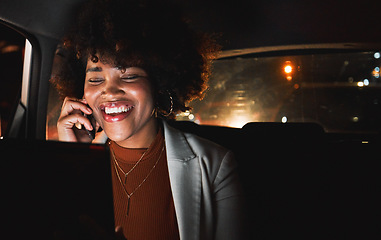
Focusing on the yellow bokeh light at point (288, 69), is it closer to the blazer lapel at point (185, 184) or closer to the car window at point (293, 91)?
the car window at point (293, 91)

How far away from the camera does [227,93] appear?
2.97 m

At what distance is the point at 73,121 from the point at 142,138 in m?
0.40

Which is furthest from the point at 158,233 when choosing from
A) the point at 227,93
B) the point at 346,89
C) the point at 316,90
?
the point at 346,89

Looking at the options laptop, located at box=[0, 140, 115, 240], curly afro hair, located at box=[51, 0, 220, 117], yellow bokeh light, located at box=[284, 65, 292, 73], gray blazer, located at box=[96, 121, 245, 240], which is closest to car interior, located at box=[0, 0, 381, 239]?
yellow bokeh light, located at box=[284, 65, 292, 73]

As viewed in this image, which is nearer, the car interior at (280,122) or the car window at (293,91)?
the car interior at (280,122)

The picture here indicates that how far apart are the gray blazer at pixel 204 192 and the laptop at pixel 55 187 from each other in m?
0.74

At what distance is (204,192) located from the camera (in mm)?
1571

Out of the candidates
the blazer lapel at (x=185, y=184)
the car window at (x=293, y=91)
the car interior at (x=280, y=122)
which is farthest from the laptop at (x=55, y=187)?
the car window at (x=293, y=91)

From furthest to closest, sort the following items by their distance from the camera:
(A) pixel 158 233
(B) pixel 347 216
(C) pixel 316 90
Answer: (C) pixel 316 90, (B) pixel 347 216, (A) pixel 158 233

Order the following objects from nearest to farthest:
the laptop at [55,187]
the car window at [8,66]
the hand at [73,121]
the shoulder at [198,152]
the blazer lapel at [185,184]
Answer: the laptop at [55,187] → the blazer lapel at [185,184] → the shoulder at [198,152] → the hand at [73,121] → the car window at [8,66]

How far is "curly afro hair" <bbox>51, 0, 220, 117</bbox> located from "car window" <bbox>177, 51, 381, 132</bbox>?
63 centimetres

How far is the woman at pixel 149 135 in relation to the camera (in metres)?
→ 1.54

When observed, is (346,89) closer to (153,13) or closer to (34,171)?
(153,13)

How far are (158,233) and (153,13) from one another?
0.94 metres
